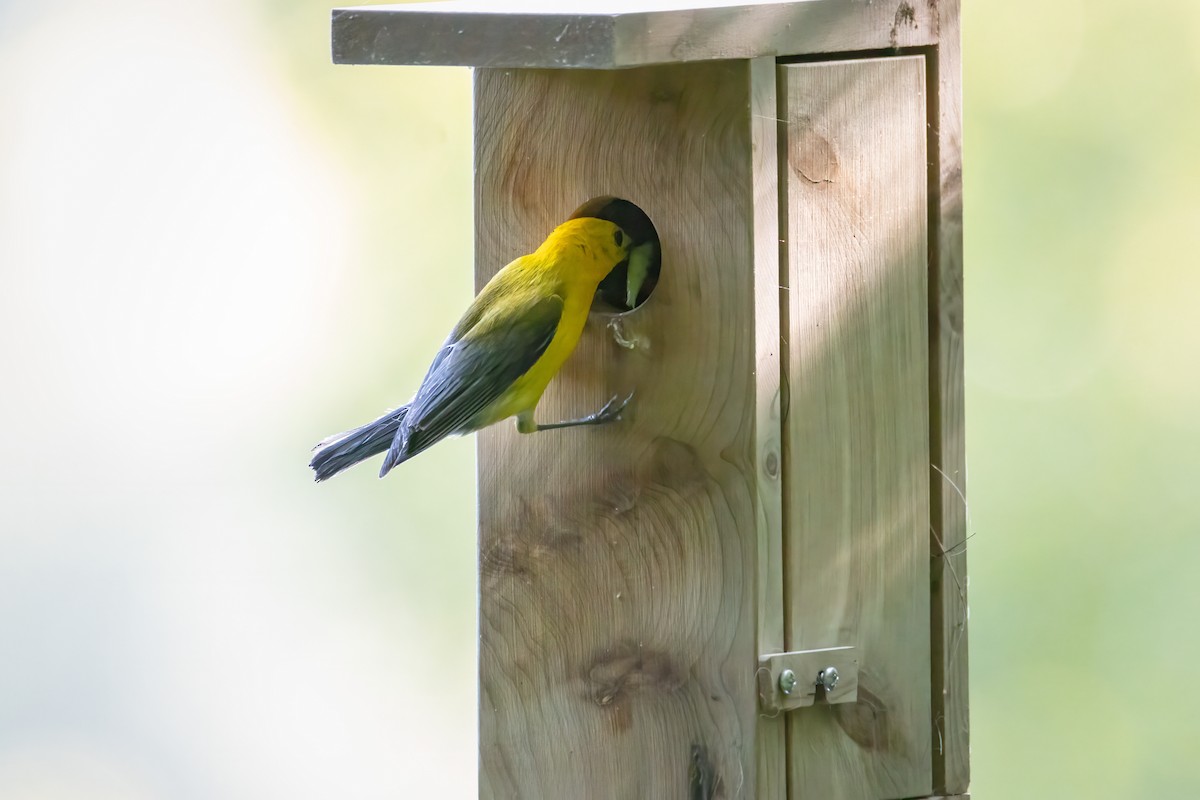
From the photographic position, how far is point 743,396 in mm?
2568

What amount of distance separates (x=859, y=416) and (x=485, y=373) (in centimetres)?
68

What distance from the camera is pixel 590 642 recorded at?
2895mm

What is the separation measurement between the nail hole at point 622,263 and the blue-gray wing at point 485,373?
0.20m

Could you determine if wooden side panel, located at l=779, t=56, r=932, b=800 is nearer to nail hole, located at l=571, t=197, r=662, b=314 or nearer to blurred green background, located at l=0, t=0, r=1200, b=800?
nail hole, located at l=571, t=197, r=662, b=314

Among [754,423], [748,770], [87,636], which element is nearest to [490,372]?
A: [754,423]

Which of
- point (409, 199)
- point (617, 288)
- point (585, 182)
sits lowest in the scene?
point (617, 288)

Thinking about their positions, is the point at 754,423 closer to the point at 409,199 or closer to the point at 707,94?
the point at 707,94

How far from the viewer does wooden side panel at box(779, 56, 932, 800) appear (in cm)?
259

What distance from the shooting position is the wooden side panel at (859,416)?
259 centimetres

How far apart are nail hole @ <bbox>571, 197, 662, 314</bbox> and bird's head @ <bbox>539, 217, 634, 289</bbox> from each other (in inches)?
1.7

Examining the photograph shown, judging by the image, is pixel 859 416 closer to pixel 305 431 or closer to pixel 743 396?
pixel 743 396

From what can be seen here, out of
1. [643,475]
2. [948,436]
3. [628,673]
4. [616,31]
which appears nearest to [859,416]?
[948,436]

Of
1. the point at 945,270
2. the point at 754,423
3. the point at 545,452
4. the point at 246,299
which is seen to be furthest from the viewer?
the point at 246,299

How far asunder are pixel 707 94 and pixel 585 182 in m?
0.34
